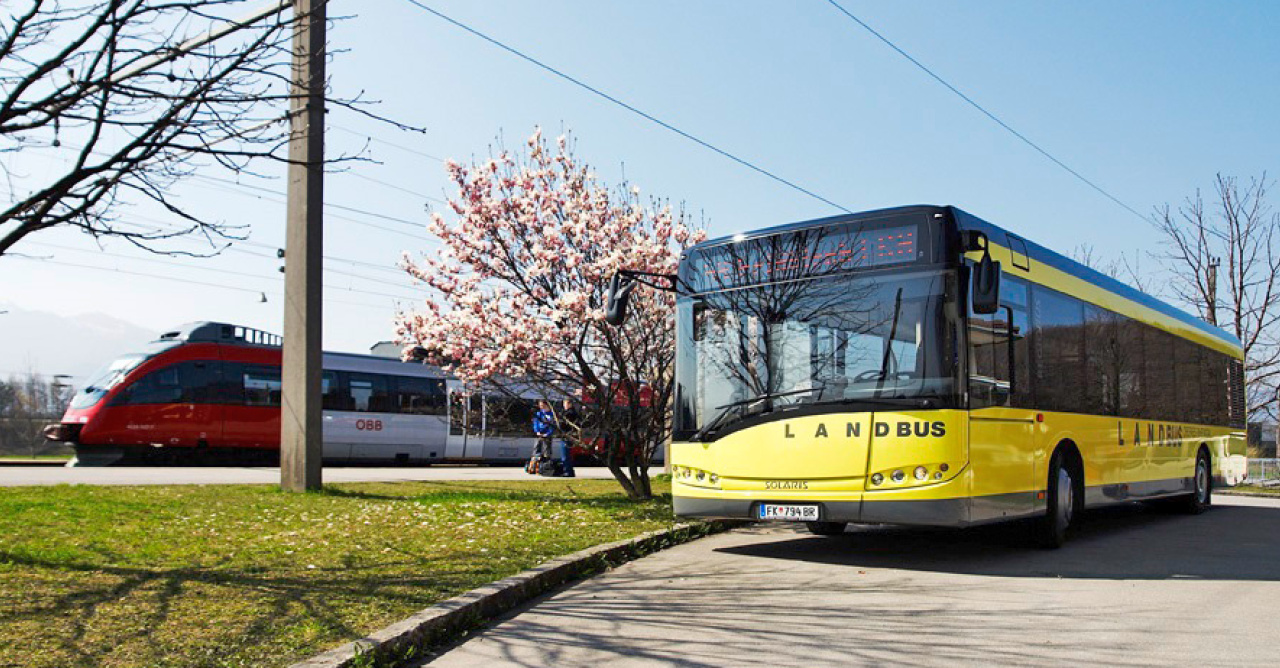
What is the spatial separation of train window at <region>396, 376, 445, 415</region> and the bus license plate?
2319 centimetres

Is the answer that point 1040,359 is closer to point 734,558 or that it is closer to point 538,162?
point 734,558

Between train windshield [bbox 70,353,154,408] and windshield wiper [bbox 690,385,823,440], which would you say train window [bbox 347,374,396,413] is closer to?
train windshield [bbox 70,353,154,408]

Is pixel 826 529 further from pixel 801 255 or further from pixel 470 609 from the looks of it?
pixel 470 609

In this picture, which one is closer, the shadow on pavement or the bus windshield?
the bus windshield

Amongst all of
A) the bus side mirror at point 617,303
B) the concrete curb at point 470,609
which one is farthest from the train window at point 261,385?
the concrete curb at point 470,609

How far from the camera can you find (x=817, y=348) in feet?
30.5

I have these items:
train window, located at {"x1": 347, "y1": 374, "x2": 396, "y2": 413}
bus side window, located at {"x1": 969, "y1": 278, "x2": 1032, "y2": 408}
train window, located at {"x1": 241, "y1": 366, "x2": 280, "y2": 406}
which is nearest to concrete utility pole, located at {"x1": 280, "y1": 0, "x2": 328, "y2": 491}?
bus side window, located at {"x1": 969, "y1": 278, "x2": 1032, "y2": 408}

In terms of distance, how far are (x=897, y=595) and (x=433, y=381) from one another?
1015 inches

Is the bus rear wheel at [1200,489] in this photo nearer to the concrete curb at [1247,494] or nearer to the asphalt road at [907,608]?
the asphalt road at [907,608]

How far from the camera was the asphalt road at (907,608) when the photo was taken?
19.1ft

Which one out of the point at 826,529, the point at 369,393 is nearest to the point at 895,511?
the point at 826,529

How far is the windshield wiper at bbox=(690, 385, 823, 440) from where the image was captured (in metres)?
9.34

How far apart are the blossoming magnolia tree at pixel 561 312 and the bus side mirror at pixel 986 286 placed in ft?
A: 18.9

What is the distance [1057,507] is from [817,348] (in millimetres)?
3222
